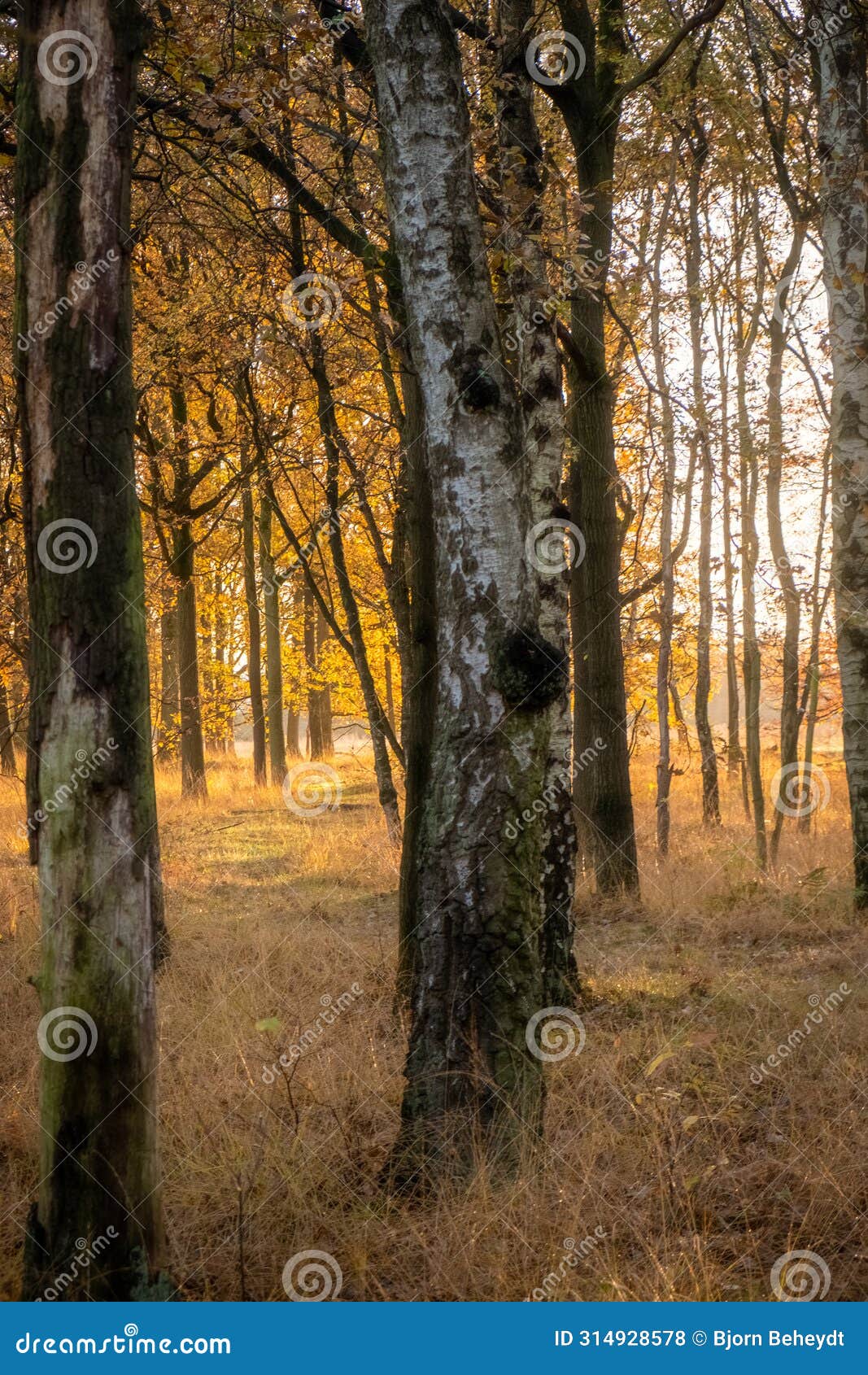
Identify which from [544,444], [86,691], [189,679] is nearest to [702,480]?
[544,444]

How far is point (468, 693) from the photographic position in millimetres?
3760

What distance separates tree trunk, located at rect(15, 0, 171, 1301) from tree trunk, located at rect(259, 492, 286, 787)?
14209mm

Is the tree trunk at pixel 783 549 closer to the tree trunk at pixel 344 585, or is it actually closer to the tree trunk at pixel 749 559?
the tree trunk at pixel 749 559

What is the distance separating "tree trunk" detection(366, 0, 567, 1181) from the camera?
3.71 meters

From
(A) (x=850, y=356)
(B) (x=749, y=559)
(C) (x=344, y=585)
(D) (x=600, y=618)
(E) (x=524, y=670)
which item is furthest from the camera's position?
(B) (x=749, y=559)

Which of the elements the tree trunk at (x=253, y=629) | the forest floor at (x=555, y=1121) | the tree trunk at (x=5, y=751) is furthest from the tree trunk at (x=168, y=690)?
the forest floor at (x=555, y=1121)

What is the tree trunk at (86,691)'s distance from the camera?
2.72 m

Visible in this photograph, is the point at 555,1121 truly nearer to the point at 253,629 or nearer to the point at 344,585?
the point at 344,585

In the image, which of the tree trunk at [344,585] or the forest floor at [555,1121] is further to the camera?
the tree trunk at [344,585]

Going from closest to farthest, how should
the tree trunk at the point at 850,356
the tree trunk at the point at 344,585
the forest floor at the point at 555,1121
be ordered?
the forest floor at the point at 555,1121, the tree trunk at the point at 850,356, the tree trunk at the point at 344,585

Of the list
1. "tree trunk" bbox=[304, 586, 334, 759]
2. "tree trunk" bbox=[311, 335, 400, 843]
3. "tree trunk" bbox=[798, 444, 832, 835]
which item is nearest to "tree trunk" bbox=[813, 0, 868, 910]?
"tree trunk" bbox=[798, 444, 832, 835]

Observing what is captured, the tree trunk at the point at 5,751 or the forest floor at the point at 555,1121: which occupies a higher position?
the tree trunk at the point at 5,751

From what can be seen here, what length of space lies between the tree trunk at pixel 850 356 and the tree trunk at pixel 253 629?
917cm

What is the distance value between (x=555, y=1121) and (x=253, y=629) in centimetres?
1635
